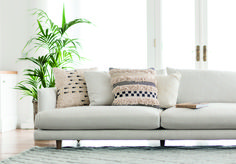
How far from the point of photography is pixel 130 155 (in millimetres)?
3064

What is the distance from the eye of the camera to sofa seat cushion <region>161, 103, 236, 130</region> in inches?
123

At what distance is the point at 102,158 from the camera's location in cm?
295

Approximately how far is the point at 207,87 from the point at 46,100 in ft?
5.70

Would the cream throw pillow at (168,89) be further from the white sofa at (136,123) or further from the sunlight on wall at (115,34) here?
the sunlight on wall at (115,34)

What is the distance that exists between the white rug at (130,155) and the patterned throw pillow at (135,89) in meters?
0.46

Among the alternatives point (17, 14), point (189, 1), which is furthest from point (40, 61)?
point (189, 1)

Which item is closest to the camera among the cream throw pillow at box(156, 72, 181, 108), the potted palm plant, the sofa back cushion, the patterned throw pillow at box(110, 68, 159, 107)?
the patterned throw pillow at box(110, 68, 159, 107)

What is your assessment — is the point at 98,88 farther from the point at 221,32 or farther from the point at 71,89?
the point at 221,32

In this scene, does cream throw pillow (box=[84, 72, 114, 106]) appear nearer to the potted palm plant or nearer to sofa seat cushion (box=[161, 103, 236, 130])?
sofa seat cushion (box=[161, 103, 236, 130])

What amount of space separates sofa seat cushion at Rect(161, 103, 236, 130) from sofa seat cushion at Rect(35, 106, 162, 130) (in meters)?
0.12

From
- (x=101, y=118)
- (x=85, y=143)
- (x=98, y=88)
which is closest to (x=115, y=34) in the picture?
(x=98, y=88)

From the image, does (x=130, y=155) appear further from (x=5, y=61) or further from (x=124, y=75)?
(x=5, y=61)

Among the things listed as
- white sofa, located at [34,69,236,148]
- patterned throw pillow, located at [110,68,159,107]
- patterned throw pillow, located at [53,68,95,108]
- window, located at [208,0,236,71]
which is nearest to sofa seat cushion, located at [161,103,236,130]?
white sofa, located at [34,69,236,148]

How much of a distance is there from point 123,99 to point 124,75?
31cm
